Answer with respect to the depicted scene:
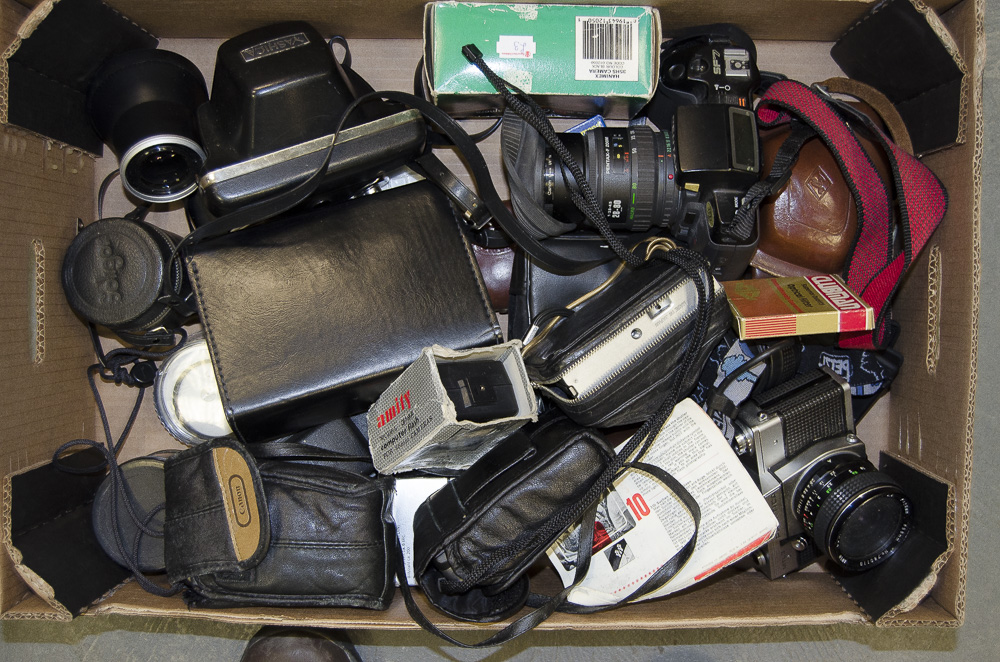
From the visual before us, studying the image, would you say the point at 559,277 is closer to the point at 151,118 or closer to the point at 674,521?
the point at 674,521

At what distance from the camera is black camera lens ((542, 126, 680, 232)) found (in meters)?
1.06

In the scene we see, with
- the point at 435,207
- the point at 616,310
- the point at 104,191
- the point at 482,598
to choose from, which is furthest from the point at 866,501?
the point at 104,191

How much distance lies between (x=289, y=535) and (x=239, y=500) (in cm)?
9

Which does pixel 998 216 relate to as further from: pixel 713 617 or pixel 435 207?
pixel 435 207

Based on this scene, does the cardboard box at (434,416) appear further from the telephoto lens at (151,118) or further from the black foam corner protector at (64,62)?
the black foam corner protector at (64,62)

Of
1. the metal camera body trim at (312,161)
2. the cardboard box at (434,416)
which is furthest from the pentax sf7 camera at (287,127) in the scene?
the cardboard box at (434,416)

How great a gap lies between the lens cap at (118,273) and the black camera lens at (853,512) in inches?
42.3

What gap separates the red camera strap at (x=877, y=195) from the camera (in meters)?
1.08

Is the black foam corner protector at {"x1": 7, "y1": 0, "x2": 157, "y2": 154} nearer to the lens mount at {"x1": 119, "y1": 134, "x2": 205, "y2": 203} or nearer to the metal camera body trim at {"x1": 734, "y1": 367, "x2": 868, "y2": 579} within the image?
the lens mount at {"x1": 119, "y1": 134, "x2": 205, "y2": 203}

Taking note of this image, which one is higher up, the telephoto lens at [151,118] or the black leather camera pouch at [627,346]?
the telephoto lens at [151,118]

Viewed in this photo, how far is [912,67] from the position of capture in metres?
1.15

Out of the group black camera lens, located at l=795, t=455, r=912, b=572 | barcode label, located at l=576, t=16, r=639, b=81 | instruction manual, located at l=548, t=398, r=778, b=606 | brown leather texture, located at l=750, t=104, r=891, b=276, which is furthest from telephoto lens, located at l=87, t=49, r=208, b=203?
black camera lens, located at l=795, t=455, r=912, b=572

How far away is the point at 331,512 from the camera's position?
3.41 ft

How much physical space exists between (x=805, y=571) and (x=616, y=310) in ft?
2.29
